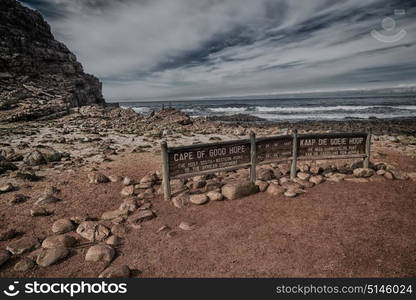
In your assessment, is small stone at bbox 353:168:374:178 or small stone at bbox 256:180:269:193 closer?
small stone at bbox 256:180:269:193

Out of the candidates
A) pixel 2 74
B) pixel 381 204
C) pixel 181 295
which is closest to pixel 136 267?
pixel 181 295

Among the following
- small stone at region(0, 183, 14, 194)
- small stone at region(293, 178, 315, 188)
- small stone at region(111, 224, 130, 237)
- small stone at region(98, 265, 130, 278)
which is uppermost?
small stone at region(0, 183, 14, 194)

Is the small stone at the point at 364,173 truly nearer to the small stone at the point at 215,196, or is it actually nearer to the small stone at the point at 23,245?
the small stone at the point at 215,196

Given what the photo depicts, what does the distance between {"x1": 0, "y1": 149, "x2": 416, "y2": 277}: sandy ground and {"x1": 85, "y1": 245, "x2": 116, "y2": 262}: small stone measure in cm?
9

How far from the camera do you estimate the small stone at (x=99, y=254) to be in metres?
A: 3.70

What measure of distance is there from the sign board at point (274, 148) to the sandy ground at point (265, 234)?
3.99 ft

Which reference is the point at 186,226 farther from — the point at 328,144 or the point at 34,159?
the point at 34,159

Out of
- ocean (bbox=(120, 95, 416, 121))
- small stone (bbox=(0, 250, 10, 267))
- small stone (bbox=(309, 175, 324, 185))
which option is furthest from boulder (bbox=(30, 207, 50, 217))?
ocean (bbox=(120, 95, 416, 121))

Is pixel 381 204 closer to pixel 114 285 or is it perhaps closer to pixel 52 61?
pixel 114 285

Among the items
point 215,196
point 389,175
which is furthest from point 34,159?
point 389,175

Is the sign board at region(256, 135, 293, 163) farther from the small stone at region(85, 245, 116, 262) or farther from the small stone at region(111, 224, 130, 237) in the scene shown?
the small stone at region(85, 245, 116, 262)

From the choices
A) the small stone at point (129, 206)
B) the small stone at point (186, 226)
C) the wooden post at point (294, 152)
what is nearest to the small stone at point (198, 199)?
the small stone at point (186, 226)

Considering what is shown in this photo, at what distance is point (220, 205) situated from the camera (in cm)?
555

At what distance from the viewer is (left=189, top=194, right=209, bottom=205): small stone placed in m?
5.63
